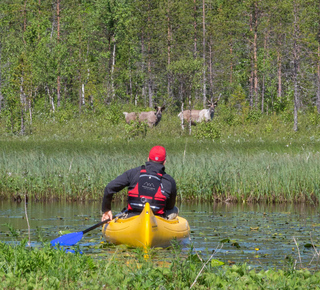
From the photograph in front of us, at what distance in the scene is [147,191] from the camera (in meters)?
9.85

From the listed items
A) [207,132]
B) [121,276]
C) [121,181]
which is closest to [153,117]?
[207,132]

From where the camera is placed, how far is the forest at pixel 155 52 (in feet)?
144

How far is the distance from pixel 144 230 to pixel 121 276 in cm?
310

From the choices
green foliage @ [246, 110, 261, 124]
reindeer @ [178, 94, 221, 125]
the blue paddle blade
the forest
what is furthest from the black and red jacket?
the forest

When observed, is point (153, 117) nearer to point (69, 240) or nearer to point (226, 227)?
point (226, 227)

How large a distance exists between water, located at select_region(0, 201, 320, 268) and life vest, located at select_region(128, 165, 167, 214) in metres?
0.94

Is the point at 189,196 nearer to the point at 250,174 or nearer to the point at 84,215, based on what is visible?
the point at 250,174

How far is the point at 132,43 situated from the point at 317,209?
127 ft

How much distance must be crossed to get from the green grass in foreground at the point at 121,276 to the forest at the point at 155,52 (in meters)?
32.6

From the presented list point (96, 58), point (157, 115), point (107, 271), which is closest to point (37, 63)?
point (96, 58)

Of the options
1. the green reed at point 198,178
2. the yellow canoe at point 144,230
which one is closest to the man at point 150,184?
the yellow canoe at point 144,230

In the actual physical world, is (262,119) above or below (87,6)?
below

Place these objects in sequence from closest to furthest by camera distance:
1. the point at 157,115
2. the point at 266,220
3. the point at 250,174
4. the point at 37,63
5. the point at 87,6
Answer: the point at 266,220 → the point at 250,174 → the point at 157,115 → the point at 37,63 → the point at 87,6

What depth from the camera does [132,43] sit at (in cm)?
5203
